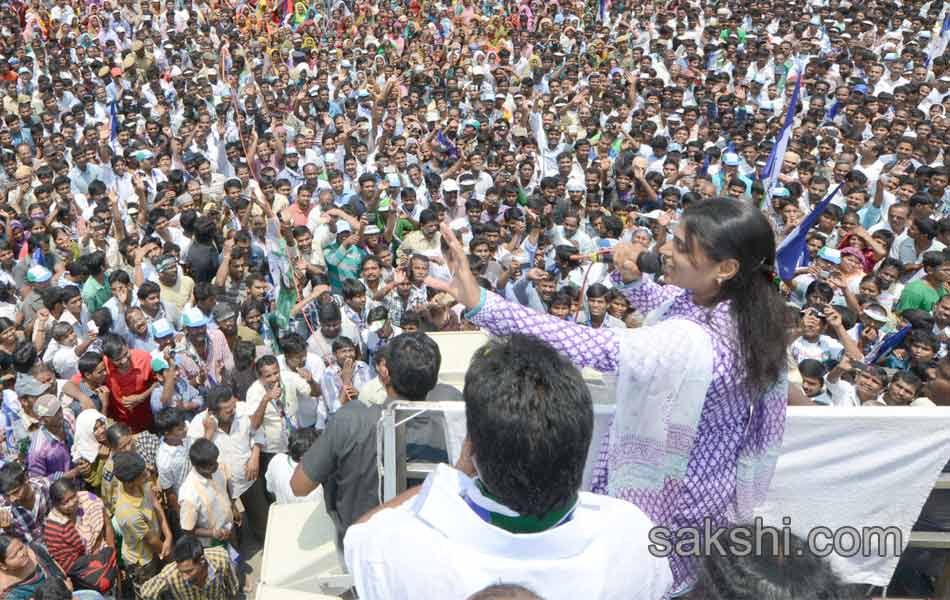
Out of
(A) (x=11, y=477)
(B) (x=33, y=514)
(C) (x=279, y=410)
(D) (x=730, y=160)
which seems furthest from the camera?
(D) (x=730, y=160)

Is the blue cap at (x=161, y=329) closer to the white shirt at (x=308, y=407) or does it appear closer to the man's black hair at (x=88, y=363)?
the man's black hair at (x=88, y=363)

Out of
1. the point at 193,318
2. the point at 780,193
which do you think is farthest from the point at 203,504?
the point at 780,193

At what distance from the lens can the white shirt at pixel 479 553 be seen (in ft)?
4.69

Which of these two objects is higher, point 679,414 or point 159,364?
point 679,414

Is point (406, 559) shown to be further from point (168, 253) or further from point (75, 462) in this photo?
point (168, 253)

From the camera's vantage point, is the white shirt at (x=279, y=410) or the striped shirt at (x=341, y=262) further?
the striped shirt at (x=341, y=262)

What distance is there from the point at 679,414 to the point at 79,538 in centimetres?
340

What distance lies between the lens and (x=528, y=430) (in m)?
1.45

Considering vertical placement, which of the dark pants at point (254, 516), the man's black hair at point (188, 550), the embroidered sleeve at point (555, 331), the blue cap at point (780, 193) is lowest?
the dark pants at point (254, 516)

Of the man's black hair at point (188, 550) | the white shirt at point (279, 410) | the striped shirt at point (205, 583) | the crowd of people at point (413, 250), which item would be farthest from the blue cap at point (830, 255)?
the man's black hair at point (188, 550)

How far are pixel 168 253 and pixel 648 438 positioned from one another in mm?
5003

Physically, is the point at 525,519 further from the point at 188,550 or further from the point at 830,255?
the point at 830,255

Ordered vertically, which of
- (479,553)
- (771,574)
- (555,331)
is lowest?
(771,574)

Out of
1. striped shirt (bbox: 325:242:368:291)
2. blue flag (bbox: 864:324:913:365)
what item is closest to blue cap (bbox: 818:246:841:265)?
blue flag (bbox: 864:324:913:365)
